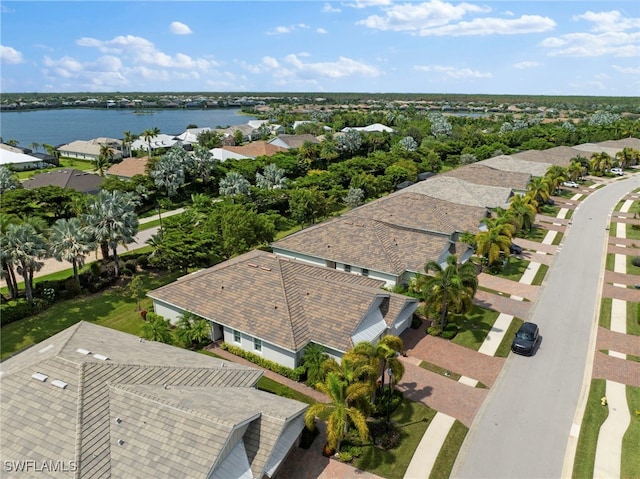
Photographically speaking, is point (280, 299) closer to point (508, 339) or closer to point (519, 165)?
point (508, 339)

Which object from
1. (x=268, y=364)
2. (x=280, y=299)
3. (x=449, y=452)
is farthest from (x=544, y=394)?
(x=280, y=299)

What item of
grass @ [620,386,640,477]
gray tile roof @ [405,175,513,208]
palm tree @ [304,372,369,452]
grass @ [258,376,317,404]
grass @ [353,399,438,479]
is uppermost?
gray tile roof @ [405,175,513,208]

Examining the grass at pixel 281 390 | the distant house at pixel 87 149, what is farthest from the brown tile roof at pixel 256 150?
the grass at pixel 281 390

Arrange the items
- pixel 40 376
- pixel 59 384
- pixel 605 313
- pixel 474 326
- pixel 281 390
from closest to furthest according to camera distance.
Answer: pixel 59 384
pixel 40 376
pixel 281 390
pixel 474 326
pixel 605 313

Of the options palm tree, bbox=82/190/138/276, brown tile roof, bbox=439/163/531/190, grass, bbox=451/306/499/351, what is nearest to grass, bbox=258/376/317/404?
grass, bbox=451/306/499/351

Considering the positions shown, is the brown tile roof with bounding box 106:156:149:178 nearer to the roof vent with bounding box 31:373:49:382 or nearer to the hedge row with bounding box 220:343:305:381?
the hedge row with bounding box 220:343:305:381

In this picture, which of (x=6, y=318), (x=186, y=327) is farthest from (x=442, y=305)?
(x=6, y=318)
